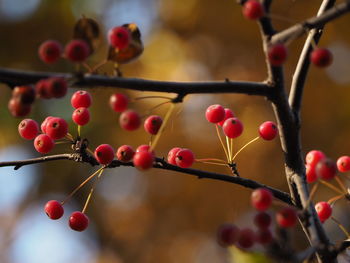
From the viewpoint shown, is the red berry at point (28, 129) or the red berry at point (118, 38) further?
the red berry at point (28, 129)

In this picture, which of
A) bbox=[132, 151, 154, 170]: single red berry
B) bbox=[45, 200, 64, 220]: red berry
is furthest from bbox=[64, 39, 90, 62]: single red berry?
bbox=[45, 200, 64, 220]: red berry

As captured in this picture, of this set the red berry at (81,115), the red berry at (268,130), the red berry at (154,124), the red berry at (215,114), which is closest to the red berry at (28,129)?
the red berry at (81,115)

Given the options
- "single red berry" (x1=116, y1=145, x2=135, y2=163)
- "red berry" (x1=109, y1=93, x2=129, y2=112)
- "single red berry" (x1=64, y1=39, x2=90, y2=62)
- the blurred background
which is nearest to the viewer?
"single red berry" (x1=64, y1=39, x2=90, y2=62)

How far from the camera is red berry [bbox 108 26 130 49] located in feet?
3.76

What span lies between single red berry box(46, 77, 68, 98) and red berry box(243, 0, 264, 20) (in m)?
0.44

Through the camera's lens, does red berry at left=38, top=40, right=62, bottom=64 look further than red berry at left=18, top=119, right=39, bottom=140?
No

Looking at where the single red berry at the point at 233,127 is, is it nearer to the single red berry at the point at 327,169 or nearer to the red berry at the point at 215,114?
the red berry at the point at 215,114

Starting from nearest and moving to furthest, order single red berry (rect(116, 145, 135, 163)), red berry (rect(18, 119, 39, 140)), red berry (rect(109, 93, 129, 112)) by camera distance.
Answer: red berry (rect(109, 93, 129, 112)), single red berry (rect(116, 145, 135, 163)), red berry (rect(18, 119, 39, 140))

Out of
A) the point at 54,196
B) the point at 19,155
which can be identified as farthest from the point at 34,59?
the point at 54,196

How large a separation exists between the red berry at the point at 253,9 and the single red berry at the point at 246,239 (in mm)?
486

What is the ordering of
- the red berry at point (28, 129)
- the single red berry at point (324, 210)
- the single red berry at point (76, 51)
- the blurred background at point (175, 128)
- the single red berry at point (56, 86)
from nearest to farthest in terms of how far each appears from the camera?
the single red berry at point (56, 86), the single red berry at point (76, 51), the single red berry at point (324, 210), the red berry at point (28, 129), the blurred background at point (175, 128)

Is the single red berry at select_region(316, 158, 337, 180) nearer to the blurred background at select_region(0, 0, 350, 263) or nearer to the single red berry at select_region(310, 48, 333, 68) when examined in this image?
the single red berry at select_region(310, 48, 333, 68)

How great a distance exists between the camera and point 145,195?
36.3 feet

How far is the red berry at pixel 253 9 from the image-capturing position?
3.45 ft
